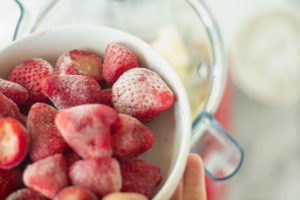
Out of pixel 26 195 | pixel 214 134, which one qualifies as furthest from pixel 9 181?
pixel 214 134

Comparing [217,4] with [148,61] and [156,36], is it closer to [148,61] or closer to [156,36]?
[156,36]

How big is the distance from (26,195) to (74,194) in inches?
2.0

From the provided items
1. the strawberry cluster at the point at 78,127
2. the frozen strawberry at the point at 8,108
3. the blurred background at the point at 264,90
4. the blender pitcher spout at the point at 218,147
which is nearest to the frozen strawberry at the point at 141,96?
the strawberry cluster at the point at 78,127

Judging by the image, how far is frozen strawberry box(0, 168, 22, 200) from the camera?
0.37m

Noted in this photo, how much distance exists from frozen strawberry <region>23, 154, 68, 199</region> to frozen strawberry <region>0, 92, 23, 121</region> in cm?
6

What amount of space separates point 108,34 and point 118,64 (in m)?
0.05

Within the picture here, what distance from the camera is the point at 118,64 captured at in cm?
44

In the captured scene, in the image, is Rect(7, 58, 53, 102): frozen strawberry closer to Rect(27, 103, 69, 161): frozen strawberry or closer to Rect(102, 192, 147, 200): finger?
Rect(27, 103, 69, 161): frozen strawberry

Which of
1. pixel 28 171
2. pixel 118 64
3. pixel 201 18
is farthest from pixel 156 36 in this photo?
pixel 28 171

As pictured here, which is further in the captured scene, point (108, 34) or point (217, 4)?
point (217, 4)

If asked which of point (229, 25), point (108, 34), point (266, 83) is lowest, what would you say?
point (266, 83)

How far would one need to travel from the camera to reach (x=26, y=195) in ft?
1.17

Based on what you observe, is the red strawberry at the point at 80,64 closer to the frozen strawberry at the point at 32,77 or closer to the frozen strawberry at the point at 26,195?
the frozen strawberry at the point at 32,77

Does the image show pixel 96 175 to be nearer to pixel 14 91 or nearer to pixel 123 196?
pixel 123 196
